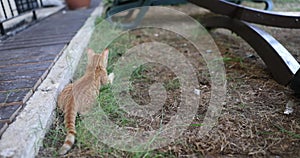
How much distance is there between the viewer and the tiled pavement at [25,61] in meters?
1.22

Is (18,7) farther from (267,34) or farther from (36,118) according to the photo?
(267,34)

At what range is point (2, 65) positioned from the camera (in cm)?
173

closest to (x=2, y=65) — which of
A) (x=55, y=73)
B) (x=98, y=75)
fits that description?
(x=55, y=73)

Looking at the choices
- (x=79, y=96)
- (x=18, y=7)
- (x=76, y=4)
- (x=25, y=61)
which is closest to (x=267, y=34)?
(x=79, y=96)

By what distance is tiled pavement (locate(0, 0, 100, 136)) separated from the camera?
4.00 feet

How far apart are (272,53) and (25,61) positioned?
5.64 feet

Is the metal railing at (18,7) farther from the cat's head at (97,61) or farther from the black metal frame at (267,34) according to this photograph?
the black metal frame at (267,34)

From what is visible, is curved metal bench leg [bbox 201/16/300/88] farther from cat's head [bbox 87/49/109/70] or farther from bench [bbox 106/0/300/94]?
cat's head [bbox 87/49/109/70]

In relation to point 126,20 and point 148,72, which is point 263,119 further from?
point 126,20

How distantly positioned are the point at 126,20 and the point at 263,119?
8.29ft

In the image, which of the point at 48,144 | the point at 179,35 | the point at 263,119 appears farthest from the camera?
the point at 179,35

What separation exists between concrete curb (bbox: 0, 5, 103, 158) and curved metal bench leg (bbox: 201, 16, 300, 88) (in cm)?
131

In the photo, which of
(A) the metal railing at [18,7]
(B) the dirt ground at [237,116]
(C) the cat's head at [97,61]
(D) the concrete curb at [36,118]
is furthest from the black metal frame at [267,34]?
(A) the metal railing at [18,7]

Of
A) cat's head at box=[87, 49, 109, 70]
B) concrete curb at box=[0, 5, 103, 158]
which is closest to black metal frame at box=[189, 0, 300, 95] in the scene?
cat's head at box=[87, 49, 109, 70]
